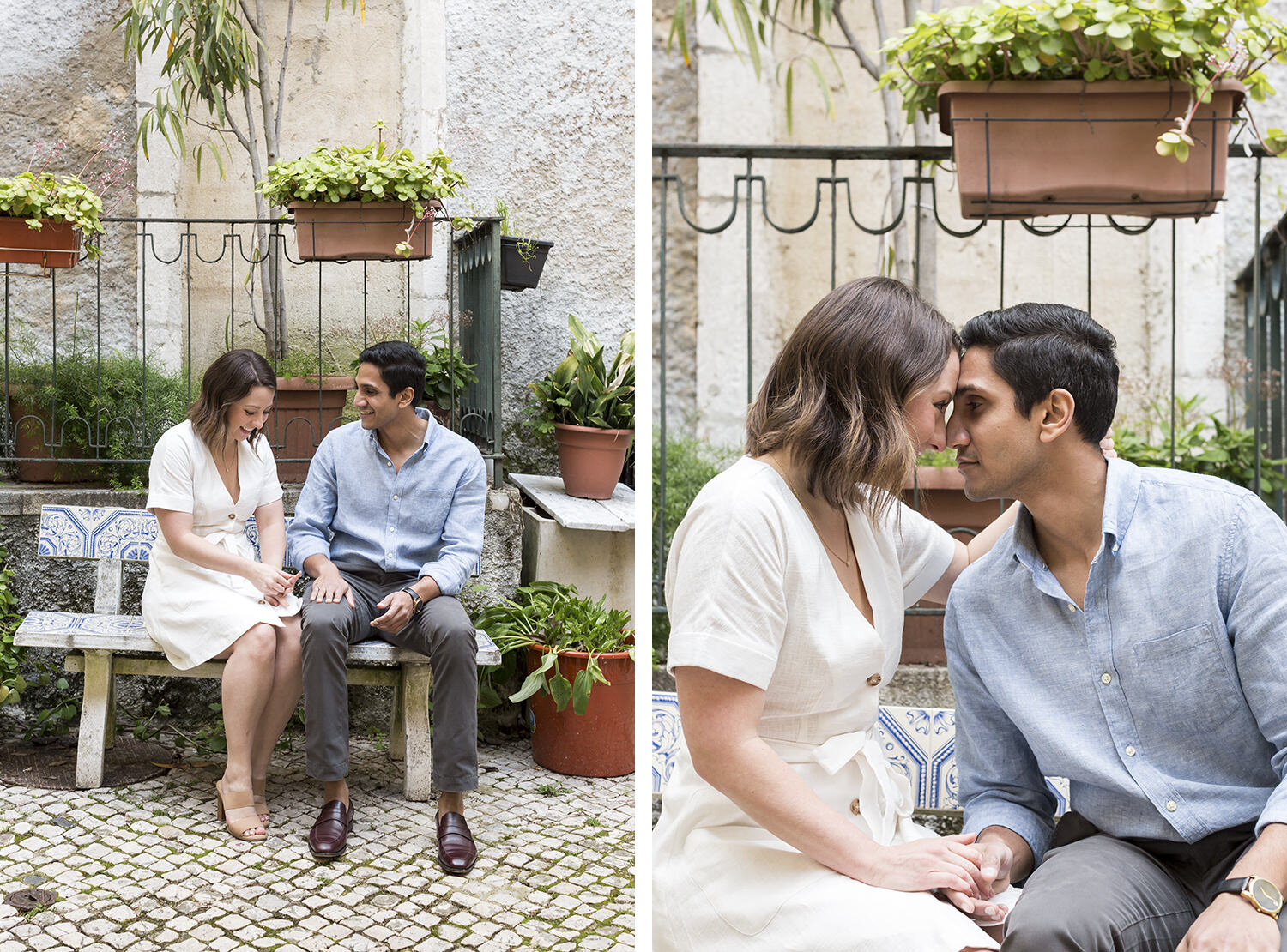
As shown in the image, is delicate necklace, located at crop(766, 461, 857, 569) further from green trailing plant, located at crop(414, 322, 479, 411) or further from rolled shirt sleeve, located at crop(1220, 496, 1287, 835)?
green trailing plant, located at crop(414, 322, 479, 411)

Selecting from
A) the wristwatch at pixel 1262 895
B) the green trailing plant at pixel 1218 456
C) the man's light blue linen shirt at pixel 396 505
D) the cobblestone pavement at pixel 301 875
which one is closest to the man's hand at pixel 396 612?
the man's light blue linen shirt at pixel 396 505

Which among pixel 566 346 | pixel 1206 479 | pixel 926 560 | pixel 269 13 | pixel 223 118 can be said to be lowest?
pixel 926 560

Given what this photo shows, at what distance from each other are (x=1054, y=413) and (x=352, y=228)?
1.69 metres

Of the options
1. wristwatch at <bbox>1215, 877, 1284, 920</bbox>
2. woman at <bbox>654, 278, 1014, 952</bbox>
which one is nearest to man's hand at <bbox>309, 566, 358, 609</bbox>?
woman at <bbox>654, 278, 1014, 952</bbox>

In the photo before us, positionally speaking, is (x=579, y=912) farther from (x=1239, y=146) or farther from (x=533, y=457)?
(x=1239, y=146)

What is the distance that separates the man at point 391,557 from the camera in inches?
101

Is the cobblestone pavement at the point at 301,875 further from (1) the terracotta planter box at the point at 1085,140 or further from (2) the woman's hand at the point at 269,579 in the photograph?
(1) the terracotta planter box at the point at 1085,140

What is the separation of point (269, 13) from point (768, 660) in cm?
210

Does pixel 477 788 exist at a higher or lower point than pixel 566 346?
lower

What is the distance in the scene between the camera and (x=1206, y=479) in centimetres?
139

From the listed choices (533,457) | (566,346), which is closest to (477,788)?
(533,457)

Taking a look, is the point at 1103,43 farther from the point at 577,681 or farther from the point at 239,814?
the point at 239,814

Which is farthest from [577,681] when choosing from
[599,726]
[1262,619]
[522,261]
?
[1262,619]

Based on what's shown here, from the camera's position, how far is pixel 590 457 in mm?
2852
